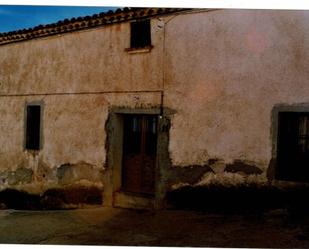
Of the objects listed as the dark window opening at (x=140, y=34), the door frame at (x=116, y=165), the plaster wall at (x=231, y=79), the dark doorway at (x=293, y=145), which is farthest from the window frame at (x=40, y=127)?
the dark doorway at (x=293, y=145)

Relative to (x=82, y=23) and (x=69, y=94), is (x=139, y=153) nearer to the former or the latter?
(x=69, y=94)

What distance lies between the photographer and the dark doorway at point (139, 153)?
951cm

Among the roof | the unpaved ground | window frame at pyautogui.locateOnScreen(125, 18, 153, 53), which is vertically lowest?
the unpaved ground

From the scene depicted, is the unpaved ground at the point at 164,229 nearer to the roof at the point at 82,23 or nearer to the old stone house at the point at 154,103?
the old stone house at the point at 154,103

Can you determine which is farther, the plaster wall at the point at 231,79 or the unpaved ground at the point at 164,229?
the plaster wall at the point at 231,79

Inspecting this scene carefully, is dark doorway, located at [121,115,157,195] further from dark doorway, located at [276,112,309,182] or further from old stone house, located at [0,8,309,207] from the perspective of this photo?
dark doorway, located at [276,112,309,182]

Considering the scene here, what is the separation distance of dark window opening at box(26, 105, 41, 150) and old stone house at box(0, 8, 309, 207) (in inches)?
1.2

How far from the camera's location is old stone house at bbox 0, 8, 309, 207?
7750 mm

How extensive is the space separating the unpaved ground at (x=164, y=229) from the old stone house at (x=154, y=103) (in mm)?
822

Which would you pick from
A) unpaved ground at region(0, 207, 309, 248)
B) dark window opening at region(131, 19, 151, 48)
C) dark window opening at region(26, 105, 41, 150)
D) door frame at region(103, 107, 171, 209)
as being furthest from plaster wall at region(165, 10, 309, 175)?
dark window opening at region(26, 105, 41, 150)

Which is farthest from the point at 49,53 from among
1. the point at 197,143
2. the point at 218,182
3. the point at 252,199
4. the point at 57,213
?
the point at 252,199

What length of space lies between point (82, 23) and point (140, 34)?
168 cm

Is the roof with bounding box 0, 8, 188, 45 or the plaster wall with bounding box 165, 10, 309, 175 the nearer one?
the plaster wall with bounding box 165, 10, 309, 175

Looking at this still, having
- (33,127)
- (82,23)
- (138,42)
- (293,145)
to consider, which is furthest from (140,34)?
(33,127)
